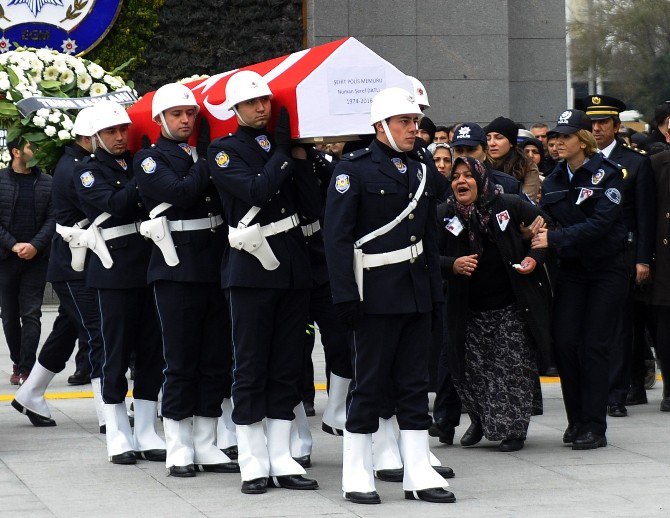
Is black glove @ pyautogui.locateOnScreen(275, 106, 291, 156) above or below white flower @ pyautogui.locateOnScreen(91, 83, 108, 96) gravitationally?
below

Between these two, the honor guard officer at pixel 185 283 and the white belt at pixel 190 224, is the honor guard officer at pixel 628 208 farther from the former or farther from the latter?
the white belt at pixel 190 224

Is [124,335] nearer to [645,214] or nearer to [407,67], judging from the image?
[645,214]

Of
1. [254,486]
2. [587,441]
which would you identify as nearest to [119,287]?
[254,486]

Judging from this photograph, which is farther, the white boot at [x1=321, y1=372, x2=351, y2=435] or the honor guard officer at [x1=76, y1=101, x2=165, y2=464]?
the white boot at [x1=321, y1=372, x2=351, y2=435]

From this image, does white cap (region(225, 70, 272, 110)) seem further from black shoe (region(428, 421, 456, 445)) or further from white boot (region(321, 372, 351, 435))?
black shoe (region(428, 421, 456, 445))

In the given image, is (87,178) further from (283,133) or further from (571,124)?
(571,124)

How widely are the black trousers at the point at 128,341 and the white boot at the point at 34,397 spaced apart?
1.38 meters

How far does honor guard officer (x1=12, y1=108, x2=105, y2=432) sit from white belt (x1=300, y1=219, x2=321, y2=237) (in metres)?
1.45

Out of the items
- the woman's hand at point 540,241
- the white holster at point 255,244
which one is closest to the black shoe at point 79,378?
the white holster at point 255,244

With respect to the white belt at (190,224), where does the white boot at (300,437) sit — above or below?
below

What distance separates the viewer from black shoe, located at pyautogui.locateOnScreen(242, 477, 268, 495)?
23.4ft

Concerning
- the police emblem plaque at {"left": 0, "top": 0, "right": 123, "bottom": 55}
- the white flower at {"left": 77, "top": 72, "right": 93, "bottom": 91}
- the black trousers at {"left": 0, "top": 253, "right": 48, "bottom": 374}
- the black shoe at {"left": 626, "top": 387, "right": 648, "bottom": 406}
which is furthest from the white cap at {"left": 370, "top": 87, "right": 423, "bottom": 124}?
the police emblem plaque at {"left": 0, "top": 0, "right": 123, "bottom": 55}

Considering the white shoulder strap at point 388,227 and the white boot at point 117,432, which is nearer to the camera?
the white shoulder strap at point 388,227

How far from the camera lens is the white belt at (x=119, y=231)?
319 inches
